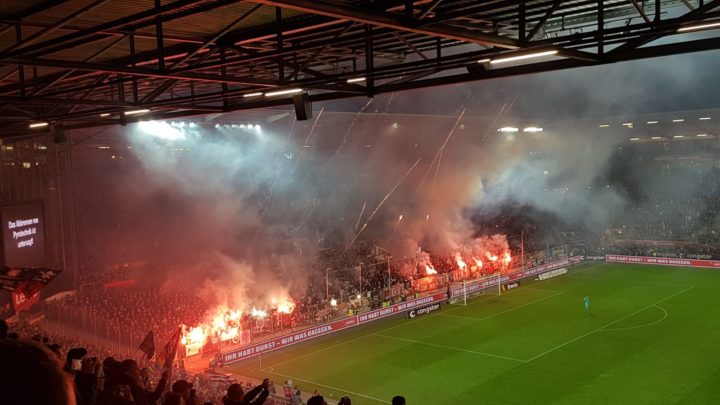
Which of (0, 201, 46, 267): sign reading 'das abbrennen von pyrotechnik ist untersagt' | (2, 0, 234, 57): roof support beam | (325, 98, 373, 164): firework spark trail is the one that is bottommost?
(0, 201, 46, 267): sign reading 'das abbrennen von pyrotechnik ist untersagt'

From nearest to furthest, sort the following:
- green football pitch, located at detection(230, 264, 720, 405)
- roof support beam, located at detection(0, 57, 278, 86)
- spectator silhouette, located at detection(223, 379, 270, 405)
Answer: spectator silhouette, located at detection(223, 379, 270, 405) < roof support beam, located at detection(0, 57, 278, 86) < green football pitch, located at detection(230, 264, 720, 405)

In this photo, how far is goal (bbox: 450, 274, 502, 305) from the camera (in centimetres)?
3319

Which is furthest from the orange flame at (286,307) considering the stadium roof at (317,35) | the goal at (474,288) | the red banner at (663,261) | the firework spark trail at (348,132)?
the red banner at (663,261)

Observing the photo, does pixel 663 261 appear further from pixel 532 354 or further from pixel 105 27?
pixel 105 27

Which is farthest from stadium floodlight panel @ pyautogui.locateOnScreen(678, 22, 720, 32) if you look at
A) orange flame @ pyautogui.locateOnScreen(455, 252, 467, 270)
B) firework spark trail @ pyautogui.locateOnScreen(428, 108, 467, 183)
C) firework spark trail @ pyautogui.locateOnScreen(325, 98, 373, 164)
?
firework spark trail @ pyautogui.locateOnScreen(428, 108, 467, 183)

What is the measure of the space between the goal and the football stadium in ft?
0.64

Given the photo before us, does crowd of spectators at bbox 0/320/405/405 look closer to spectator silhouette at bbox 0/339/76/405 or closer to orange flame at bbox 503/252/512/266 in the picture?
spectator silhouette at bbox 0/339/76/405

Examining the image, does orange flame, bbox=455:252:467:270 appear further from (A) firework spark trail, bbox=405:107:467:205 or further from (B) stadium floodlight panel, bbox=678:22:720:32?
(B) stadium floodlight panel, bbox=678:22:720:32

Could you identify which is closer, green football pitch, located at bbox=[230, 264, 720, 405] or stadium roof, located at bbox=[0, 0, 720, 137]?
stadium roof, located at bbox=[0, 0, 720, 137]

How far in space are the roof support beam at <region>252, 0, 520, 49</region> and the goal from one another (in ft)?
80.7

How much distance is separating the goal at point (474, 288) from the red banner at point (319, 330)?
927 mm

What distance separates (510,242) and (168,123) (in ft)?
78.4

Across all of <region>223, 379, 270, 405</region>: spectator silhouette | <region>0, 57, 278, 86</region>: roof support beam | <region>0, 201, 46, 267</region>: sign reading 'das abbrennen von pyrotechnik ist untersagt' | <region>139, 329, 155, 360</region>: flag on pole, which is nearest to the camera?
<region>223, 379, 270, 405</region>: spectator silhouette

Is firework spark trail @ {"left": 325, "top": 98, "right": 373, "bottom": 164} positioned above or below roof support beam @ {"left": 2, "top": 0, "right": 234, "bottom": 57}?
above
